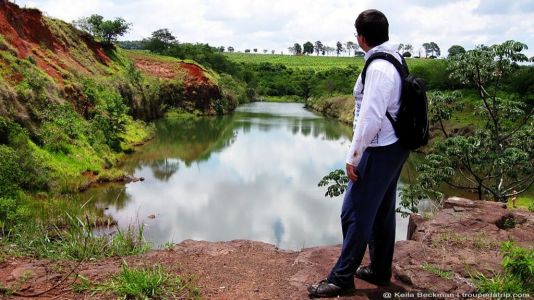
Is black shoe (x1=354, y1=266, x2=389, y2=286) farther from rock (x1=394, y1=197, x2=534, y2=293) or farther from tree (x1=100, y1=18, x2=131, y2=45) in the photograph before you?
tree (x1=100, y1=18, x2=131, y2=45)

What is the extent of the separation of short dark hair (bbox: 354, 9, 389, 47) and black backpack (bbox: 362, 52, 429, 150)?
0.14 m

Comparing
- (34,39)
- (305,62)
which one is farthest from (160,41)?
(305,62)

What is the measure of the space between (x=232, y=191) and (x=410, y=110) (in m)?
12.7

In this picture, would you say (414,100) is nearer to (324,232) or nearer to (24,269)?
(24,269)

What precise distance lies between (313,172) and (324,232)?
7.87m

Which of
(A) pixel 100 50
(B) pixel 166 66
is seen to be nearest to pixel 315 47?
(B) pixel 166 66

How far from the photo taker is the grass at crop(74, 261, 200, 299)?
12.0 feet

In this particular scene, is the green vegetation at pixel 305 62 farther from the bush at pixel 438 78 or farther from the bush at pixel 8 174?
the bush at pixel 8 174

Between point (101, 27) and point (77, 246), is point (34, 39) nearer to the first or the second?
point (101, 27)

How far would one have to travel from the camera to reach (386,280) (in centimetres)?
393

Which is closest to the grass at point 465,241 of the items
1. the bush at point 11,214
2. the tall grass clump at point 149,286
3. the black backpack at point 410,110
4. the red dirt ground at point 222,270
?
the red dirt ground at point 222,270

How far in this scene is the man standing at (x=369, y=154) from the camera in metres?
3.31

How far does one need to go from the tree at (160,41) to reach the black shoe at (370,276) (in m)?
60.3

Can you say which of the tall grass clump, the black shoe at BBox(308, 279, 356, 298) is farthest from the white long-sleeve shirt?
the tall grass clump
